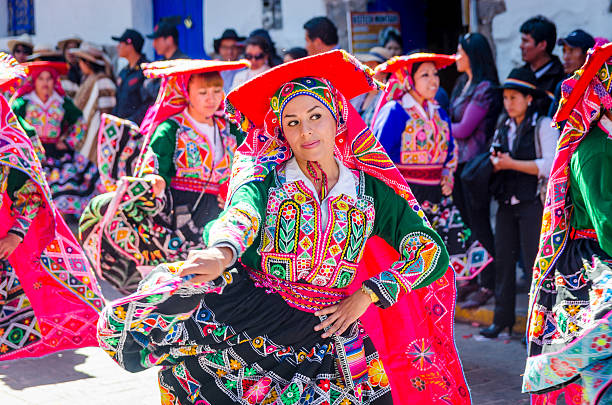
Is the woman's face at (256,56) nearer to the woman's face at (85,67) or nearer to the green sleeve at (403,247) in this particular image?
the woman's face at (85,67)

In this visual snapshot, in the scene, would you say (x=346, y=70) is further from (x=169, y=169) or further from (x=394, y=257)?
(x=169, y=169)

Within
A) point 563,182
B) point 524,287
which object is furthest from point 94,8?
point 563,182

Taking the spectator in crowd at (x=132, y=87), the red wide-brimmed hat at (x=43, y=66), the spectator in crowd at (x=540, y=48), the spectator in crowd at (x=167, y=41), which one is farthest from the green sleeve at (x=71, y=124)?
the spectator in crowd at (x=540, y=48)

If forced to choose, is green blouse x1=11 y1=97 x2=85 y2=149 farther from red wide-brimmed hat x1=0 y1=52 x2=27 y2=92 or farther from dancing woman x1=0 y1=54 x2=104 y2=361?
red wide-brimmed hat x1=0 y1=52 x2=27 y2=92

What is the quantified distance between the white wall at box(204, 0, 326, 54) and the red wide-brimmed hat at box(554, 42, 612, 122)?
6984 mm

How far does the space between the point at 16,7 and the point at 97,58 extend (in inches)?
220

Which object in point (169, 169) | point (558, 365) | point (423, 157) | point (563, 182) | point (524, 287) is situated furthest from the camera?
point (524, 287)

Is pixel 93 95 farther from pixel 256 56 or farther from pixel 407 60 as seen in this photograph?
pixel 407 60

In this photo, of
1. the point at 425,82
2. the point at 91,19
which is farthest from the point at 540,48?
the point at 91,19

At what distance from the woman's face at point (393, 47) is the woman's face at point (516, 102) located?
290cm

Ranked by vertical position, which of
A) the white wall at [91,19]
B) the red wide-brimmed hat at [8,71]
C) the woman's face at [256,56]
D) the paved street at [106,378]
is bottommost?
the paved street at [106,378]

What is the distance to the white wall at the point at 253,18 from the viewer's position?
1110cm

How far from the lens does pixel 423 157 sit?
22.0 feet

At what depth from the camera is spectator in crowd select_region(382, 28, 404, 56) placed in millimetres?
9320
